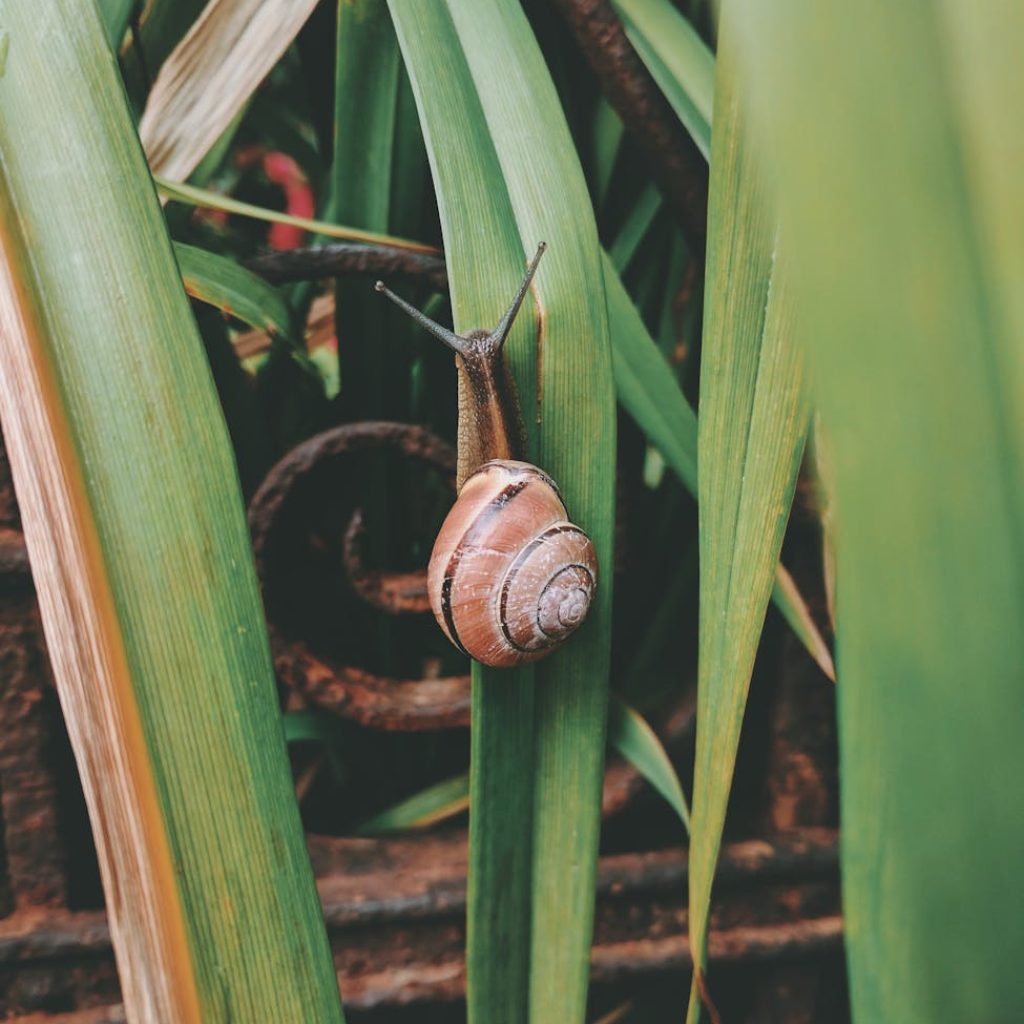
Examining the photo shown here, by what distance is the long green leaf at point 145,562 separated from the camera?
0.25 metres

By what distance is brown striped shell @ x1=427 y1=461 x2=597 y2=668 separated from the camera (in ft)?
1.20

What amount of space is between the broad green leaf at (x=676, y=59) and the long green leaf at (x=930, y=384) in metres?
0.35

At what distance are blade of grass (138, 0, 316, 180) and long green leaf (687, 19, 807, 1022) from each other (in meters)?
0.31

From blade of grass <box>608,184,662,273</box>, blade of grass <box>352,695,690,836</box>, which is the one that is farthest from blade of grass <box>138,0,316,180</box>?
blade of grass <box>352,695,690,836</box>

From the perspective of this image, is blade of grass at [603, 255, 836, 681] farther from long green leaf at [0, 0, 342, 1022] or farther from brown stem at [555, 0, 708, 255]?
long green leaf at [0, 0, 342, 1022]

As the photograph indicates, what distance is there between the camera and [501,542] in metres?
0.43

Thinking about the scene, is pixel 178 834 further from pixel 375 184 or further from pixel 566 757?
pixel 375 184

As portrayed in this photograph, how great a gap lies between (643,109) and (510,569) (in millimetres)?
293

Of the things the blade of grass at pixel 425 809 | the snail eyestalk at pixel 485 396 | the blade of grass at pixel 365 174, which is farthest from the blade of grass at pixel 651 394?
the blade of grass at pixel 425 809

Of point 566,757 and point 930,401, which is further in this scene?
point 566,757

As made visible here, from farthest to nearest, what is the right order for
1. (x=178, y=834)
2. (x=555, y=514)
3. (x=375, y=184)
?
(x=375, y=184) < (x=555, y=514) < (x=178, y=834)

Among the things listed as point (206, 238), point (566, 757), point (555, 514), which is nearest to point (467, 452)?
point (555, 514)

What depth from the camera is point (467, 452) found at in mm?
452

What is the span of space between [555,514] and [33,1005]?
47 cm
